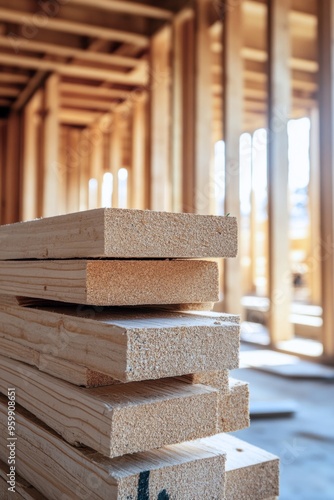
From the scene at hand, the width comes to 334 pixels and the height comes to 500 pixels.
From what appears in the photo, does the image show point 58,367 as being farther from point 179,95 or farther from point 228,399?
point 179,95

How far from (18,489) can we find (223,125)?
5422 mm

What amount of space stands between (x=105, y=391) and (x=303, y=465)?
1.89 m

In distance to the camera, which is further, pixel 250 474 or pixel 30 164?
pixel 30 164

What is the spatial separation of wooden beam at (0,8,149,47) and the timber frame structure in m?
0.02

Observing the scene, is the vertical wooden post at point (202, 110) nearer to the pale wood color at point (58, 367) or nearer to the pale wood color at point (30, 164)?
the pale wood color at point (30, 164)

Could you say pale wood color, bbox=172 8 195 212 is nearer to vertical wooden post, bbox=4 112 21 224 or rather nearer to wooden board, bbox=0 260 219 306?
vertical wooden post, bbox=4 112 21 224

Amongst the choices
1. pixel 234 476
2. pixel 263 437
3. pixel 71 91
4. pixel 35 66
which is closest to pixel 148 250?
pixel 234 476

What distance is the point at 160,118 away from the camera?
7512 mm

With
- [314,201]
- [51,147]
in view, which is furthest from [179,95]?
[314,201]

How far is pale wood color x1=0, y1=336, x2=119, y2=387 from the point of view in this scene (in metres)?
1.27

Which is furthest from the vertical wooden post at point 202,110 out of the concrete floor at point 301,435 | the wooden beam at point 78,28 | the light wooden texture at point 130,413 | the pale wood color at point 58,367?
the light wooden texture at point 130,413

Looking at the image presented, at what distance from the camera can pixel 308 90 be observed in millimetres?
10453

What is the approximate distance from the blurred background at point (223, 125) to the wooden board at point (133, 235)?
160 centimetres

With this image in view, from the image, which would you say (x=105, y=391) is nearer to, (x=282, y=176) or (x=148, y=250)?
(x=148, y=250)
